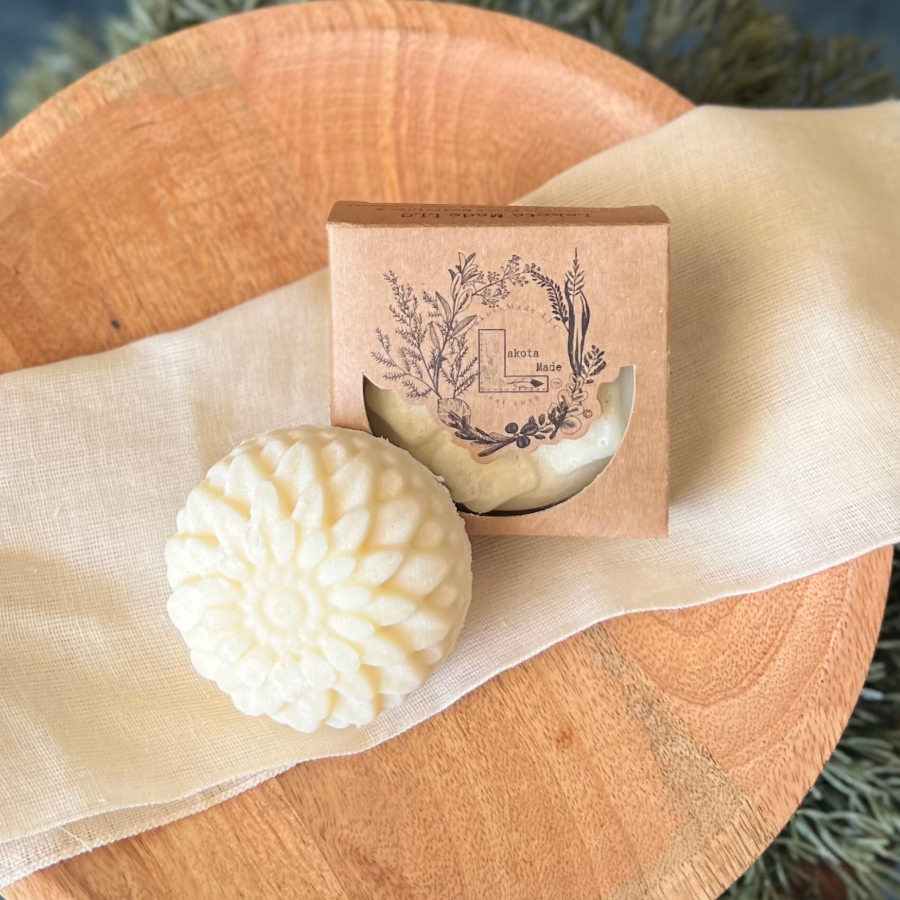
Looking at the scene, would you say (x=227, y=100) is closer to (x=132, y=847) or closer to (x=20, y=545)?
(x=20, y=545)

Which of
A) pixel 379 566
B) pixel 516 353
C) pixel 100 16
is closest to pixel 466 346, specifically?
pixel 516 353

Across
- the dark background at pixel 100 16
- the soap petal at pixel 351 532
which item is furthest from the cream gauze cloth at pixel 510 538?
the dark background at pixel 100 16

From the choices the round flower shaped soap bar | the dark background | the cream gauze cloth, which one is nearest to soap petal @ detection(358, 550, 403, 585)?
the round flower shaped soap bar

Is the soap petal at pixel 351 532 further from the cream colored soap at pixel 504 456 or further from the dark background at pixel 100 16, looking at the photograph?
the dark background at pixel 100 16

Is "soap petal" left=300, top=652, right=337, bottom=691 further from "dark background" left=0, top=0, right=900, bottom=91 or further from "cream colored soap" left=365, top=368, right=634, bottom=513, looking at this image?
"dark background" left=0, top=0, right=900, bottom=91

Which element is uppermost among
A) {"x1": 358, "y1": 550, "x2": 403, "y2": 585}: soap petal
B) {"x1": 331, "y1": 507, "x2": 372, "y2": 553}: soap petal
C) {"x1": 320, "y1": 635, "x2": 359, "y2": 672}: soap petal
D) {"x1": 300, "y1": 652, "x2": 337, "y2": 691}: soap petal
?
{"x1": 331, "y1": 507, "x2": 372, "y2": 553}: soap petal

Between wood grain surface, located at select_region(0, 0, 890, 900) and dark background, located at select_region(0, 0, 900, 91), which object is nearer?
wood grain surface, located at select_region(0, 0, 890, 900)

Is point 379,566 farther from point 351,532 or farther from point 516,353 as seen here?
point 516,353
